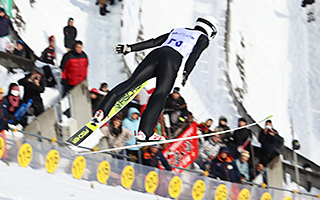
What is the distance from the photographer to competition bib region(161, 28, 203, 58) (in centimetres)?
533

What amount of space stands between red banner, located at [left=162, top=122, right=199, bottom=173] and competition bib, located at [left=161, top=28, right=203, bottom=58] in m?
1.95

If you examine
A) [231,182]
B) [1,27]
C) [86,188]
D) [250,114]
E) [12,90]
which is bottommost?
[86,188]

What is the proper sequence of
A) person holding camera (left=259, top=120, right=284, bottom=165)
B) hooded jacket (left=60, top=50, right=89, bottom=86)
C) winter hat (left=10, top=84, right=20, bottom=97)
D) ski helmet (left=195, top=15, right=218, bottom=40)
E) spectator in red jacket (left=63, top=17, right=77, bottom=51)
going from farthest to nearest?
1. spectator in red jacket (left=63, top=17, right=77, bottom=51)
2. person holding camera (left=259, top=120, right=284, bottom=165)
3. hooded jacket (left=60, top=50, right=89, bottom=86)
4. winter hat (left=10, top=84, right=20, bottom=97)
5. ski helmet (left=195, top=15, right=218, bottom=40)

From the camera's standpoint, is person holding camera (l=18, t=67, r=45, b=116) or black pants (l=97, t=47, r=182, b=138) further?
person holding camera (l=18, t=67, r=45, b=116)

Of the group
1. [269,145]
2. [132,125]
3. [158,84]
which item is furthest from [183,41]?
[269,145]

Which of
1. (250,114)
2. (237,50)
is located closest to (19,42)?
(250,114)

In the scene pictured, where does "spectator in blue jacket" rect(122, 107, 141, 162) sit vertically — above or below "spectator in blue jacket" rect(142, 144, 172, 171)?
above

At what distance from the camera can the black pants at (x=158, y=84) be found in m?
5.20

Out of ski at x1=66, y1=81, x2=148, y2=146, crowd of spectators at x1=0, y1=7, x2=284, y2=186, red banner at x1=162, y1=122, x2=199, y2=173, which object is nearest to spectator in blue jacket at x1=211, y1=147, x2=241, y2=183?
crowd of spectators at x1=0, y1=7, x2=284, y2=186

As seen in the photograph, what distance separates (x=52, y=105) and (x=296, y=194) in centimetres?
363

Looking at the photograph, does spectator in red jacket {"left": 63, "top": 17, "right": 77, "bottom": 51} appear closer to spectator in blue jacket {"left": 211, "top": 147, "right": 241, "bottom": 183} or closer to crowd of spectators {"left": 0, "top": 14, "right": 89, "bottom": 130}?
crowd of spectators {"left": 0, "top": 14, "right": 89, "bottom": 130}

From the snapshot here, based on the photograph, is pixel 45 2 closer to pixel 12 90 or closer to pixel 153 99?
pixel 12 90

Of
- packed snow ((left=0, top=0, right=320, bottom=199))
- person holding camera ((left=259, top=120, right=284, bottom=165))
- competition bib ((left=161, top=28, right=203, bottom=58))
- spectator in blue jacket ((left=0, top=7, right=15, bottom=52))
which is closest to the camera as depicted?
competition bib ((left=161, top=28, right=203, bottom=58))

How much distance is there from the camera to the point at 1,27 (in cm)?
717
